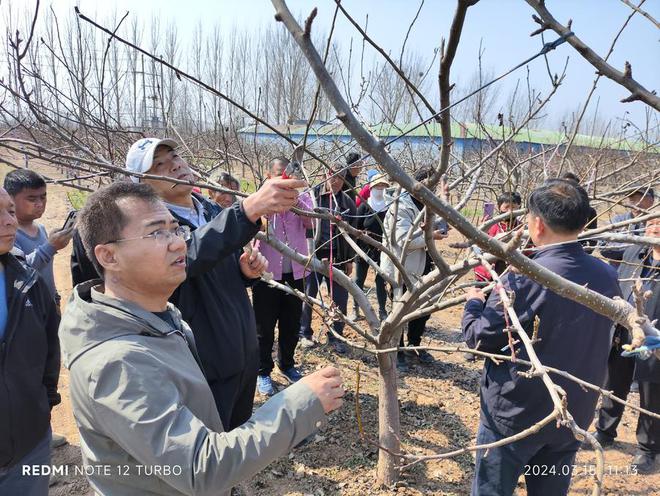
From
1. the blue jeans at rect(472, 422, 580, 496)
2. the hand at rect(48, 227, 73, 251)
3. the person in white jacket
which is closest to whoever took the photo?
the blue jeans at rect(472, 422, 580, 496)

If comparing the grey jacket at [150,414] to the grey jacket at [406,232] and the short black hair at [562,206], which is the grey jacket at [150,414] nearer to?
the short black hair at [562,206]

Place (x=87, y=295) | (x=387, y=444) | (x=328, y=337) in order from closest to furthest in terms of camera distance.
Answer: (x=87, y=295), (x=387, y=444), (x=328, y=337)

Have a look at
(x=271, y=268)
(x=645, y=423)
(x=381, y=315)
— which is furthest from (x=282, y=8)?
(x=381, y=315)

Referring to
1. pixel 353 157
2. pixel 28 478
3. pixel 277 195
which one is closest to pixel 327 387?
pixel 277 195

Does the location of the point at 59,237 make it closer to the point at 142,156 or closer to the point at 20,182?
the point at 20,182

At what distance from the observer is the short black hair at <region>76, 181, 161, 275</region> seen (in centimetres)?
120

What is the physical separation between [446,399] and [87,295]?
3.04 metres

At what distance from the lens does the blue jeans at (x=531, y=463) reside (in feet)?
5.56

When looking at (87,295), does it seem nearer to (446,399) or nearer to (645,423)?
(446,399)

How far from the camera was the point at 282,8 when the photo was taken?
63 centimetres

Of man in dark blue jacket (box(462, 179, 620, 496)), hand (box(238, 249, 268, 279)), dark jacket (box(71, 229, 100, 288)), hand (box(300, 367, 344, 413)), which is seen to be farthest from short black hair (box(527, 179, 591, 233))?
dark jacket (box(71, 229, 100, 288))

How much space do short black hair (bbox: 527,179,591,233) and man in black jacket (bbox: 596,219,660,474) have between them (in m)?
1.16

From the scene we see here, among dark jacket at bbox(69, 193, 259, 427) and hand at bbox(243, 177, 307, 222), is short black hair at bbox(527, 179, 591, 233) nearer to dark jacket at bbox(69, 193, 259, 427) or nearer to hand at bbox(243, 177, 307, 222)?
hand at bbox(243, 177, 307, 222)

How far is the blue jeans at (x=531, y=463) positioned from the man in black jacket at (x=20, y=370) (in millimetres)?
1803
